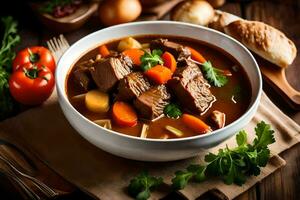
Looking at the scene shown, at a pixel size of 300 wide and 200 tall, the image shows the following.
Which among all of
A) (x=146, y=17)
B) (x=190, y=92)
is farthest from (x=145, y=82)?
(x=146, y=17)

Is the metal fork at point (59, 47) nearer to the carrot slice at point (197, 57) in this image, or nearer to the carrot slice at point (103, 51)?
the carrot slice at point (103, 51)

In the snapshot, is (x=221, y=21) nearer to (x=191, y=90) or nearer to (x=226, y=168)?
(x=191, y=90)

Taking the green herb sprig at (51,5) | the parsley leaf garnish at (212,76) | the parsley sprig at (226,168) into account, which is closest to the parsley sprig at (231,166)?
the parsley sprig at (226,168)

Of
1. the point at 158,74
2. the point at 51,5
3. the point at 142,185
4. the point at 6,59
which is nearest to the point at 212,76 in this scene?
the point at 158,74

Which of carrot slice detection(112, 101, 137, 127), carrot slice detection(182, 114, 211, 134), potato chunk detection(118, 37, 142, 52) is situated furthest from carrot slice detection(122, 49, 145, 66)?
carrot slice detection(182, 114, 211, 134)

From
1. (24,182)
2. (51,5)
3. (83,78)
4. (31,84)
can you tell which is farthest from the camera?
(51,5)

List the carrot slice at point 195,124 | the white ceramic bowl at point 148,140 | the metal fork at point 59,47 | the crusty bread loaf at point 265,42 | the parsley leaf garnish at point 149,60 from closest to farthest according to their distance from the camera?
the white ceramic bowl at point 148,140
the carrot slice at point 195,124
the parsley leaf garnish at point 149,60
the crusty bread loaf at point 265,42
the metal fork at point 59,47

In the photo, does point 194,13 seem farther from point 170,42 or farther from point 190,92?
point 190,92
